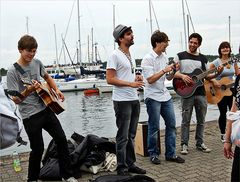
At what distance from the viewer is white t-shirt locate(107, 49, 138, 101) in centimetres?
458

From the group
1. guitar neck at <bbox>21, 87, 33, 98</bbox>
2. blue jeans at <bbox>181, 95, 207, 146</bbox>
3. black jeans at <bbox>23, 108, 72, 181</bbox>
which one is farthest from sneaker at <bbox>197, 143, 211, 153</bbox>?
guitar neck at <bbox>21, 87, 33, 98</bbox>

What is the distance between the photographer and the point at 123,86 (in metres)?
4.57

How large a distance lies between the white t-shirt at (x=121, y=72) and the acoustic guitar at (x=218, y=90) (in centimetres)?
222

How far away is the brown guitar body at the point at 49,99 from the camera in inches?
169

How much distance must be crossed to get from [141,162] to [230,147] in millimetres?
2506

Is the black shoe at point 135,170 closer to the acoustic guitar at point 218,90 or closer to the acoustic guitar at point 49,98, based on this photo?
the acoustic guitar at point 49,98

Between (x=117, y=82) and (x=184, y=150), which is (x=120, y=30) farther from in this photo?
(x=184, y=150)

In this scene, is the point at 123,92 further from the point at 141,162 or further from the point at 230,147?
the point at 230,147

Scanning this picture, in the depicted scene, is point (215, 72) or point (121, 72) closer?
point (121, 72)

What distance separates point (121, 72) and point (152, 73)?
73 cm

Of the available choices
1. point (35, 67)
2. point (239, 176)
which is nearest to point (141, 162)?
point (35, 67)

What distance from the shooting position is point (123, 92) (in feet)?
15.2

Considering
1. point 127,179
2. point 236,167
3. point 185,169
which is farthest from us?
point 185,169

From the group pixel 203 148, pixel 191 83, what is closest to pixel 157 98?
pixel 191 83
